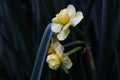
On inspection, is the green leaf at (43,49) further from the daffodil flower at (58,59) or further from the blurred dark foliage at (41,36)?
the blurred dark foliage at (41,36)

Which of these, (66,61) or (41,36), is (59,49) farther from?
(41,36)

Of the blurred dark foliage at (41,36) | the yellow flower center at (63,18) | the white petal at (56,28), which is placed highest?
the yellow flower center at (63,18)

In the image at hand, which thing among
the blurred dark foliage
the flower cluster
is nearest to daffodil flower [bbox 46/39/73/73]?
the flower cluster

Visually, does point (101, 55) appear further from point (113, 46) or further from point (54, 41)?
point (54, 41)

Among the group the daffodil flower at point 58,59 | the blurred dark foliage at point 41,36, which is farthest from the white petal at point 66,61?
the blurred dark foliage at point 41,36

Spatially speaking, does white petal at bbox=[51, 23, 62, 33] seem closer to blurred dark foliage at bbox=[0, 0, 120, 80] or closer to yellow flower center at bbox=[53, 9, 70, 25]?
yellow flower center at bbox=[53, 9, 70, 25]
